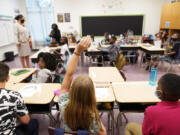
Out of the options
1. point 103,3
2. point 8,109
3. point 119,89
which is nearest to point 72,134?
point 8,109

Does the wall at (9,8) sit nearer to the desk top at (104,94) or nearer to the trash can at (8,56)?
the trash can at (8,56)

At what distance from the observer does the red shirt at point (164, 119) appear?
33.7 inches

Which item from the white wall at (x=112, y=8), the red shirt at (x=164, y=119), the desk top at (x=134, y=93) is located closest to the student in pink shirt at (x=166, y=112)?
the red shirt at (x=164, y=119)

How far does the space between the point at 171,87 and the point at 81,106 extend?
0.64 m

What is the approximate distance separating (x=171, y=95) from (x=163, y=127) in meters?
0.23

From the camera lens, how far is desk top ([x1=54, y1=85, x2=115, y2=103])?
158 centimetres

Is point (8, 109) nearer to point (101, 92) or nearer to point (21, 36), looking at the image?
point (101, 92)

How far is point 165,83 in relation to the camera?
103 cm

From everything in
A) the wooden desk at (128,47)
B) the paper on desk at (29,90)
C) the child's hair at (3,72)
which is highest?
the child's hair at (3,72)

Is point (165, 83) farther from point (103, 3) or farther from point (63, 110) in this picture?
point (103, 3)

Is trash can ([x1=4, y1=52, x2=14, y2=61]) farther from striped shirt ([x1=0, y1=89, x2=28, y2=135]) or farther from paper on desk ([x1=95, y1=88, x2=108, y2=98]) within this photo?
striped shirt ([x1=0, y1=89, x2=28, y2=135])

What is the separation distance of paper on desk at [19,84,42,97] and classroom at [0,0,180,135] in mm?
11

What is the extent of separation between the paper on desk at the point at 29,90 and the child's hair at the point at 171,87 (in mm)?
1400

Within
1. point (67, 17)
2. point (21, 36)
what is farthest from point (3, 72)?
point (67, 17)
